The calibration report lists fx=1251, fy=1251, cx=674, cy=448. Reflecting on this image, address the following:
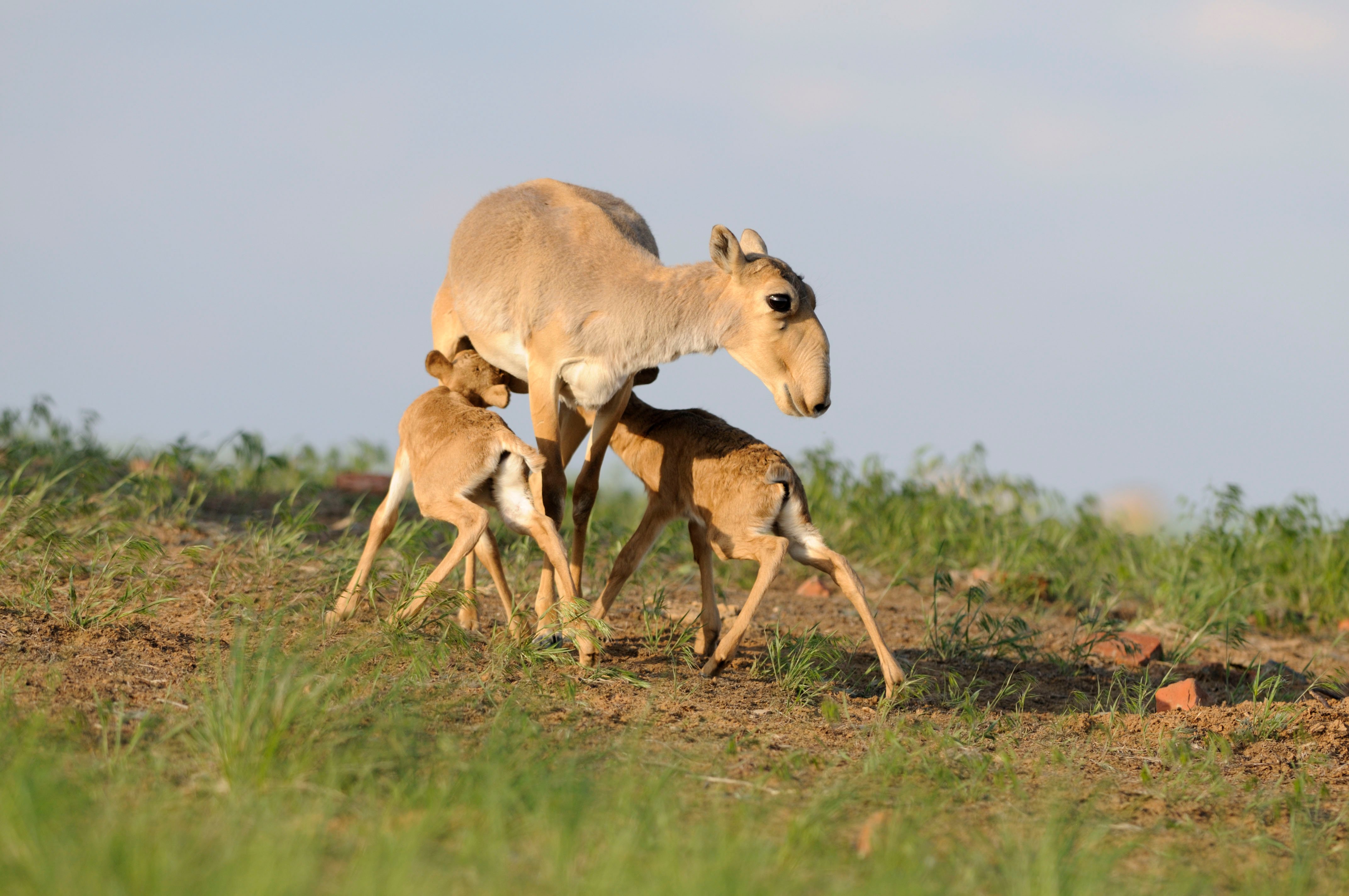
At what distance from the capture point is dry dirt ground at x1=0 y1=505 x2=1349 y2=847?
5059 millimetres

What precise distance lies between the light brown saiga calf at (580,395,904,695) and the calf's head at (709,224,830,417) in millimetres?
409

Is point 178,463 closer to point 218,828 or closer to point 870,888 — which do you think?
point 218,828

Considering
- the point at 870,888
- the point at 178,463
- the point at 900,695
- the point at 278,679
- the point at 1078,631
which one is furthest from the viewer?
the point at 178,463

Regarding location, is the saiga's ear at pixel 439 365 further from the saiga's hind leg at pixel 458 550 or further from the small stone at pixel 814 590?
the small stone at pixel 814 590

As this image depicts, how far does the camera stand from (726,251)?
6.70 meters

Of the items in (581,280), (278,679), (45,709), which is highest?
(581,280)

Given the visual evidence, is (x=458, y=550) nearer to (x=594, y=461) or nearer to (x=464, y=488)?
(x=464, y=488)

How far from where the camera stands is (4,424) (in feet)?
34.1

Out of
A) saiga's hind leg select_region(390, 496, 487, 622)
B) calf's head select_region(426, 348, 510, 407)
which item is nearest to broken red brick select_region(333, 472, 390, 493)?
calf's head select_region(426, 348, 510, 407)

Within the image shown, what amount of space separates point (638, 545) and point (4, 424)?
6551 mm

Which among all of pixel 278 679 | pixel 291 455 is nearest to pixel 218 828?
pixel 278 679

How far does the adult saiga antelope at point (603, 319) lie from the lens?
649 centimetres

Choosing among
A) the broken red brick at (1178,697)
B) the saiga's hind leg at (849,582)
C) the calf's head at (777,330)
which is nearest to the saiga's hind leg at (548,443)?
the calf's head at (777,330)

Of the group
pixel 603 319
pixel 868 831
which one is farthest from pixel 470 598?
pixel 868 831
